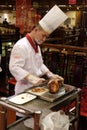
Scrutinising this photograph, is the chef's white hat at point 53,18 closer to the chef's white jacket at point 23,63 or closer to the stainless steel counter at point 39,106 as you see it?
the chef's white jacket at point 23,63

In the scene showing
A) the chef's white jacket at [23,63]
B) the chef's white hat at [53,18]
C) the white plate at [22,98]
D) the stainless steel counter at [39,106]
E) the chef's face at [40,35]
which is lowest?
the stainless steel counter at [39,106]

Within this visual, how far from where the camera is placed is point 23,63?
2.60m

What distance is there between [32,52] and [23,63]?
0.64 feet

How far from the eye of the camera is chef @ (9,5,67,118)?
2.55 metres

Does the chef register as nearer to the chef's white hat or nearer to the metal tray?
the chef's white hat

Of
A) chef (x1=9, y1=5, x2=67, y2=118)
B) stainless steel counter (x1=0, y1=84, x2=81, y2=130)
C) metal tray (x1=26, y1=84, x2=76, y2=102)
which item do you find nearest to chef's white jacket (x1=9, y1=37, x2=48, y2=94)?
chef (x1=9, y1=5, x2=67, y2=118)

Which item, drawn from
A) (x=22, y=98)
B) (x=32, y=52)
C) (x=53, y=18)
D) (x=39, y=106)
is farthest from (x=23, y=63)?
(x=39, y=106)

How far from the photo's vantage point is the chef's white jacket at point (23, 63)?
100 inches

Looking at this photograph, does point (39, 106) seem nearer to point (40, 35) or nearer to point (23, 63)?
point (23, 63)

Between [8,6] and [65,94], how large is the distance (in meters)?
4.26

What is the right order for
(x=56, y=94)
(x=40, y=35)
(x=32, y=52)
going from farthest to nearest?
(x=32, y=52) → (x=40, y=35) → (x=56, y=94)

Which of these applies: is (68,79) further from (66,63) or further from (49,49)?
(49,49)

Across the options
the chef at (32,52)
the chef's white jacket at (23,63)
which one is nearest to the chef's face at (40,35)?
the chef at (32,52)

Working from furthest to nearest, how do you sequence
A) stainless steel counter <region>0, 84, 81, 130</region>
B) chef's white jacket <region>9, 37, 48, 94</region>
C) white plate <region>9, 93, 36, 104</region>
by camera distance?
chef's white jacket <region>9, 37, 48, 94</region> < white plate <region>9, 93, 36, 104</region> < stainless steel counter <region>0, 84, 81, 130</region>
